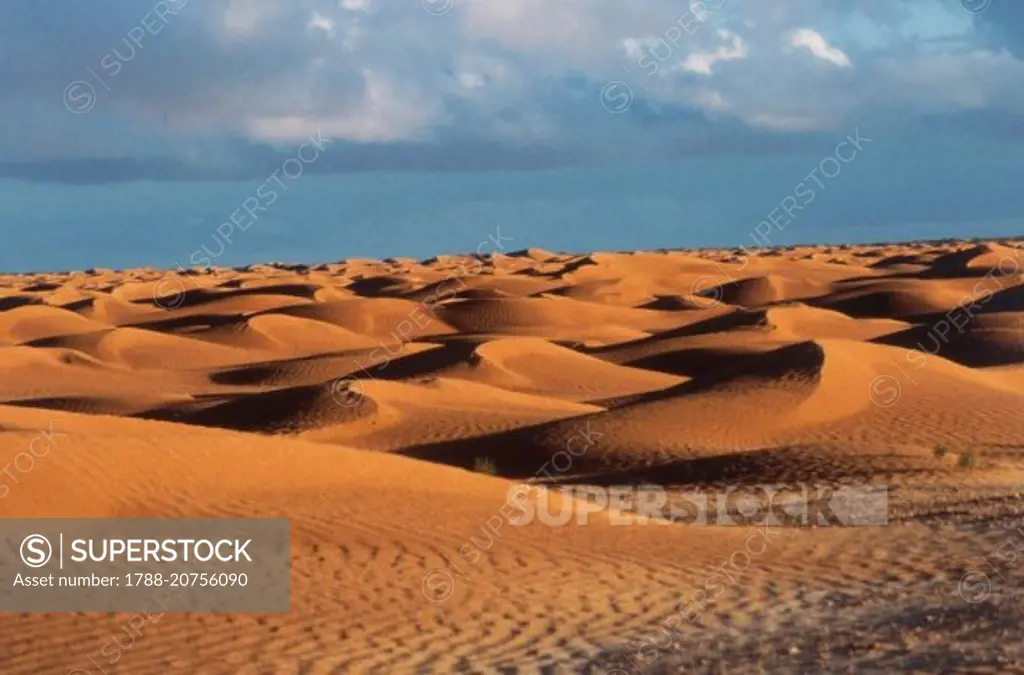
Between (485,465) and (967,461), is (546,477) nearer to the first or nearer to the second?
(485,465)

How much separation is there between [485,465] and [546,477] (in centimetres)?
120

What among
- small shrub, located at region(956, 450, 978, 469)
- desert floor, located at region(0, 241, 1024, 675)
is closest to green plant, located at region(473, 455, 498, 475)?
desert floor, located at region(0, 241, 1024, 675)

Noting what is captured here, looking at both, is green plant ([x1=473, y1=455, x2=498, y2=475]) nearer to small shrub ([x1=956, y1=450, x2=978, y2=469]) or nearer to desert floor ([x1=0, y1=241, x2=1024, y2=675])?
desert floor ([x1=0, y1=241, x2=1024, y2=675])

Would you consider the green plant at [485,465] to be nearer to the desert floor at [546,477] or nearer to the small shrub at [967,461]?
the desert floor at [546,477]

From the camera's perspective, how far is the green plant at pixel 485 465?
21453 mm

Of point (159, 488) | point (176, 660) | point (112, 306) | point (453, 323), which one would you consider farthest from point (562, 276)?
point (176, 660)

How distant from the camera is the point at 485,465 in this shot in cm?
2169

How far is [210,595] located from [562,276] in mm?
54691

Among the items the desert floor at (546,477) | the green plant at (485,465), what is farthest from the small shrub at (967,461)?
the green plant at (485,465)

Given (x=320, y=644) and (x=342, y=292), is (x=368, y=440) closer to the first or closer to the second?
(x=320, y=644)

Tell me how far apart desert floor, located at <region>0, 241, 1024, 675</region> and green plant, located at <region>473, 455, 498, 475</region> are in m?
0.05

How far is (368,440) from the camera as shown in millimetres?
25172

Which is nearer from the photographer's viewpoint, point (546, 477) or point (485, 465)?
point (546, 477)

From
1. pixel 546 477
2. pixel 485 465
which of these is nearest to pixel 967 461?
pixel 546 477
